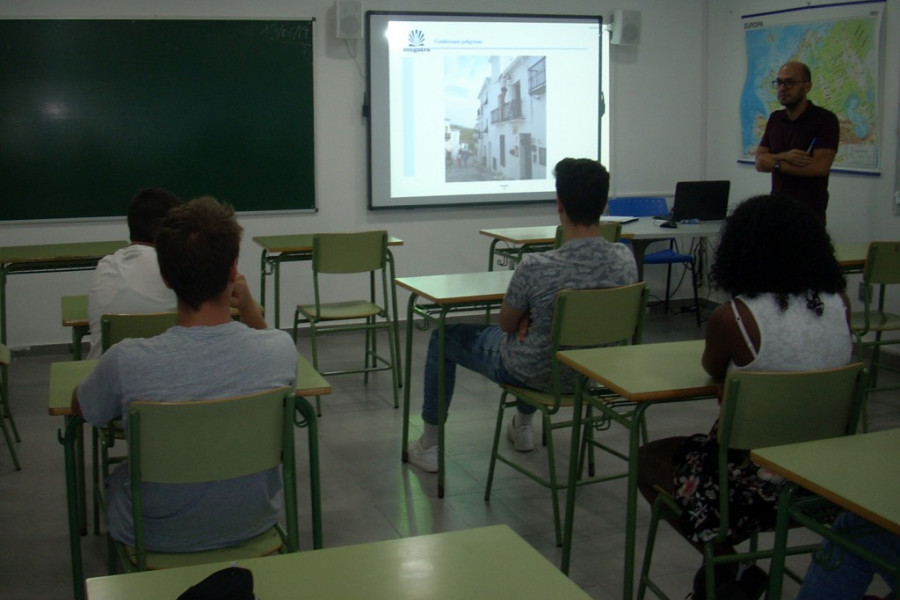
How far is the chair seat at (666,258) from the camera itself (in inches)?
262

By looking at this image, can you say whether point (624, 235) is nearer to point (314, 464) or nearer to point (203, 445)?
point (314, 464)

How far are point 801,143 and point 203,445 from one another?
4.09m

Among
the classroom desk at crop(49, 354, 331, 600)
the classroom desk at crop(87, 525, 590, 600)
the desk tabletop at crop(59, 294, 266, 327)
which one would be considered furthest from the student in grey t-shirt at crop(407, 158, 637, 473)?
the classroom desk at crop(87, 525, 590, 600)

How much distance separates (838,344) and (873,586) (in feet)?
3.30

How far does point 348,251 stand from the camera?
473 centimetres

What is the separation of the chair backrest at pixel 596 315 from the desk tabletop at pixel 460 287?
1.44ft

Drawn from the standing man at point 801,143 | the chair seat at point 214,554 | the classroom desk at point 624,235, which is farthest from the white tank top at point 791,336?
the classroom desk at point 624,235

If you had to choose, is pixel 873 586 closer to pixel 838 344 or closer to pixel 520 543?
pixel 838 344

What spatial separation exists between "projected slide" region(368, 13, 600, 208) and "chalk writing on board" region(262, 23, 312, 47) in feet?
1.43

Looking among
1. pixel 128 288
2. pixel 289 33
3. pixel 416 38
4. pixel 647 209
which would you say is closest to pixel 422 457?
pixel 128 288

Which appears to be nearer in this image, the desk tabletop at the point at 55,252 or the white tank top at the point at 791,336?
the white tank top at the point at 791,336

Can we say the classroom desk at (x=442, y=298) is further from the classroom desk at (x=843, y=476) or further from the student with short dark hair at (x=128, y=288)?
the classroom desk at (x=843, y=476)

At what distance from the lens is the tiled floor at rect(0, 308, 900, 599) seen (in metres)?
2.99

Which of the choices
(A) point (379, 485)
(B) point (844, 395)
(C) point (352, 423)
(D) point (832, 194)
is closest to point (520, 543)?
(B) point (844, 395)
